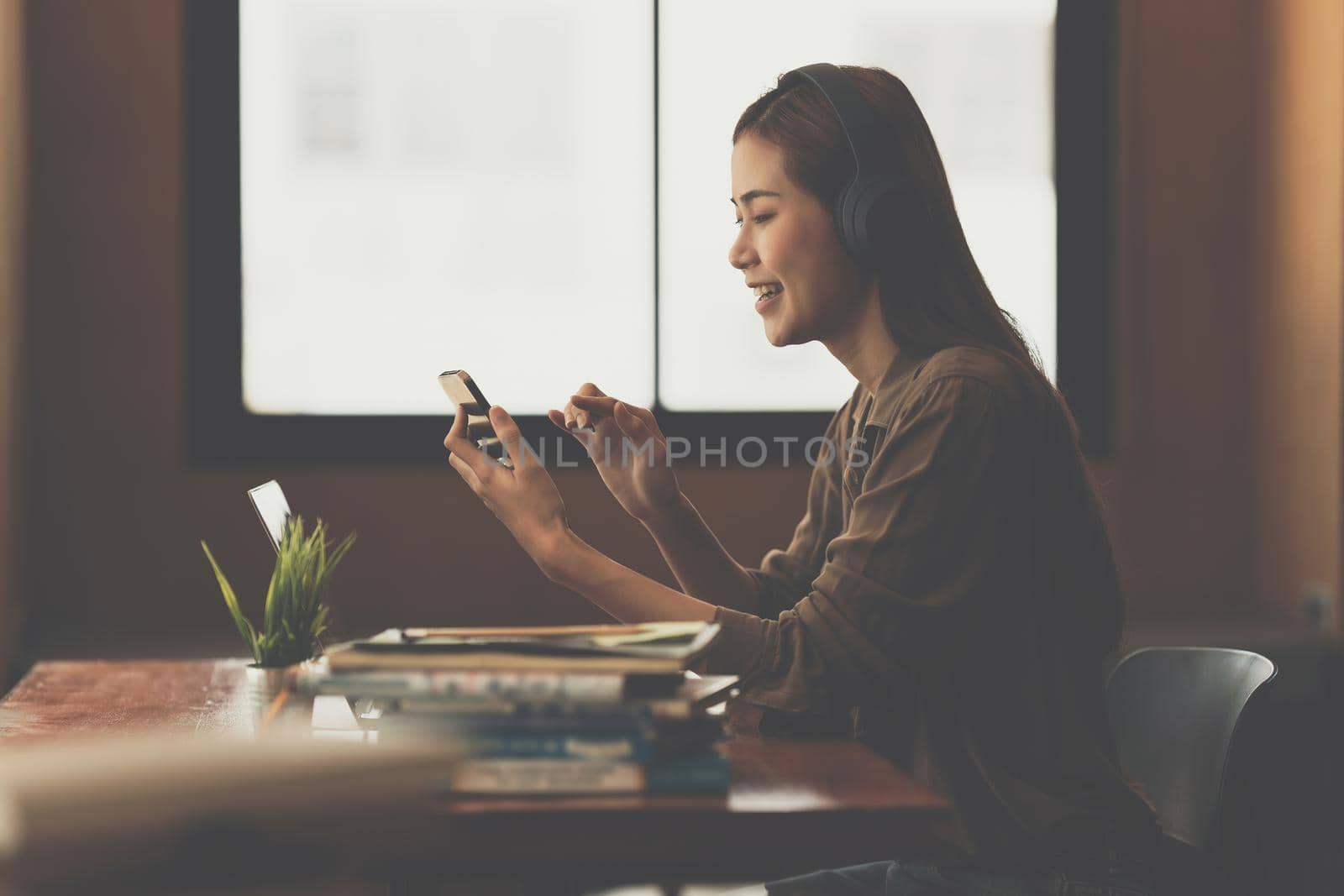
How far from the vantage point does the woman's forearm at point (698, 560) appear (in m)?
1.53

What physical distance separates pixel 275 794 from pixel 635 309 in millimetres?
2630

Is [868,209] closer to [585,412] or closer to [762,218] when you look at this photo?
[762,218]

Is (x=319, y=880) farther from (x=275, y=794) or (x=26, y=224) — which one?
(x=26, y=224)

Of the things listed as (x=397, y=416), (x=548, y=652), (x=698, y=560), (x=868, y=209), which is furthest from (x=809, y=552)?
(x=397, y=416)

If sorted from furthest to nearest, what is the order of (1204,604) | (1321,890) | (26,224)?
(1204,604), (26,224), (1321,890)

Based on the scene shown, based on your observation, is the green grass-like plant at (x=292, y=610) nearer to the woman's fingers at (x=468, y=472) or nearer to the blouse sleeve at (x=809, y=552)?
the woman's fingers at (x=468, y=472)

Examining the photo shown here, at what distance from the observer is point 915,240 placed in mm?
1287

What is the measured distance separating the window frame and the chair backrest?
1.73 m

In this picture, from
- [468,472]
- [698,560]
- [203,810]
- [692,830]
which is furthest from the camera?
[698,560]

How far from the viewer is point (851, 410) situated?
61.8 inches

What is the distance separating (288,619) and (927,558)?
577 mm

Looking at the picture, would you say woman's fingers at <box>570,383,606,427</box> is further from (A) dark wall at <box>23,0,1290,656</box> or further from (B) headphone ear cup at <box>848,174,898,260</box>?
(A) dark wall at <box>23,0,1290,656</box>

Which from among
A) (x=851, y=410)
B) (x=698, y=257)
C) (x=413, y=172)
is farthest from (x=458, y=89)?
(x=851, y=410)

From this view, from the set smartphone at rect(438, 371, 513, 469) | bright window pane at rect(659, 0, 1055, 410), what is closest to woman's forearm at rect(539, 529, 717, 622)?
smartphone at rect(438, 371, 513, 469)
